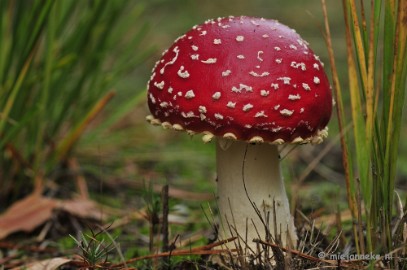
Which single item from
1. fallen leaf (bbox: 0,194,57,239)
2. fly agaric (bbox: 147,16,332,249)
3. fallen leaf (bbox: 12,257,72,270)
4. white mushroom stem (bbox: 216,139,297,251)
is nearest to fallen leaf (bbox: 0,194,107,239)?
fallen leaf (bbox: 0,194,57,239)

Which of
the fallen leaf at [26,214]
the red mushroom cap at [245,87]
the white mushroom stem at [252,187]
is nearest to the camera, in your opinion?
the red mushroom cap at [245,87]

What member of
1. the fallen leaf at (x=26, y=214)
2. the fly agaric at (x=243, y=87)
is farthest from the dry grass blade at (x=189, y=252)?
the fallen leaf at (x=26, y=214)

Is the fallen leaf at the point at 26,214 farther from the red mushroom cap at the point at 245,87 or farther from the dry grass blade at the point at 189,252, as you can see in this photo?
the red mushroom cap at the point at 245,87

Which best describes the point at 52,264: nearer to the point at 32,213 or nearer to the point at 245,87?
the point at 32,213

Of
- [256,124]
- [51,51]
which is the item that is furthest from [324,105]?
[51,51]

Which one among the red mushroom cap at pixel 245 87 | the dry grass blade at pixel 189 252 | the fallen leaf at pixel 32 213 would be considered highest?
the red mushroom cap at pixel 245 87

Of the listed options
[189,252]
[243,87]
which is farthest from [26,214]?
[243,87]
